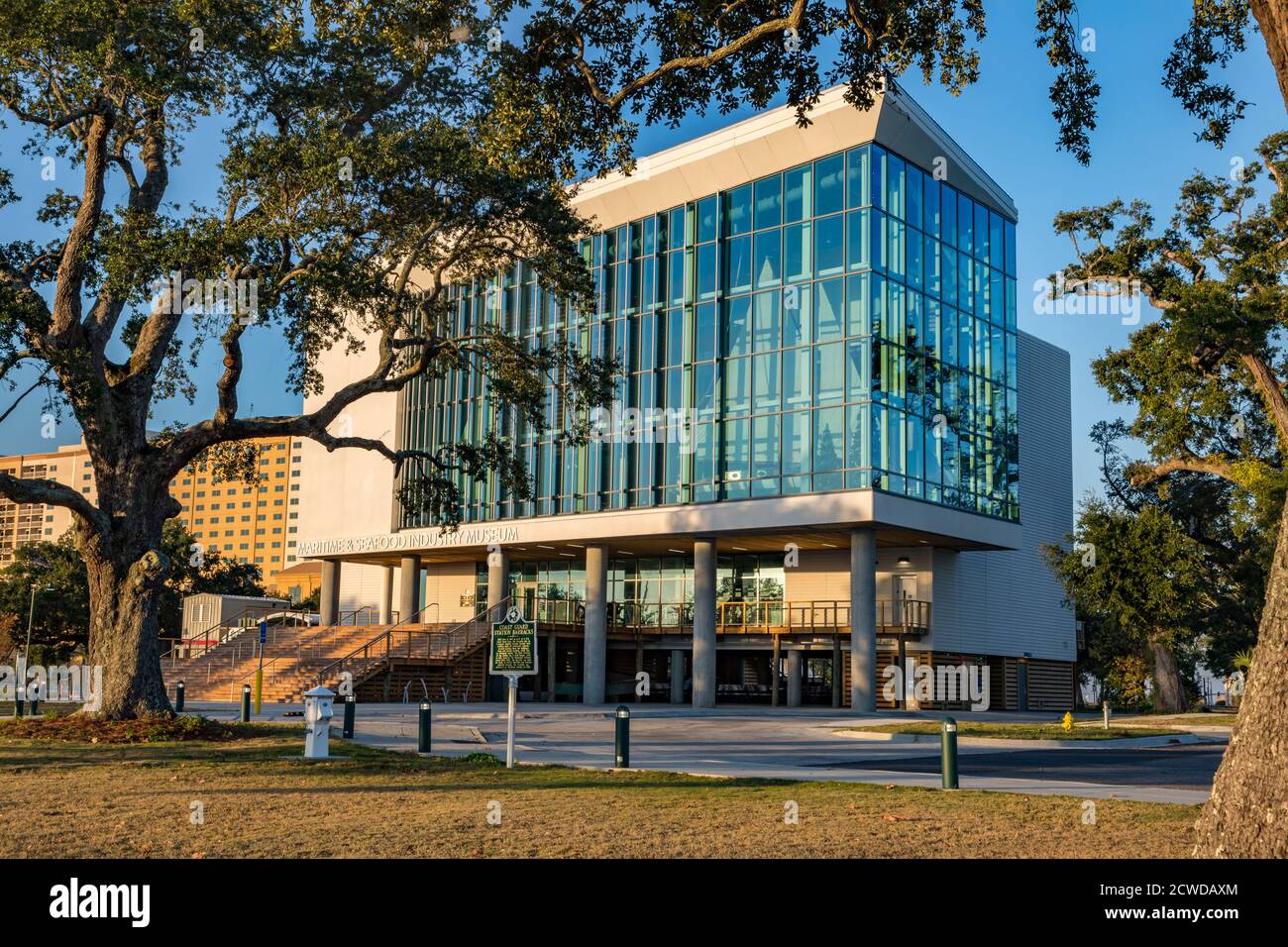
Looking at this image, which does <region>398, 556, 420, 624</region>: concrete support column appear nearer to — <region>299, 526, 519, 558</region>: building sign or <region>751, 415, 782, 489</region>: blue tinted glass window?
<region>299, 526, 519, 558</region>: building sign

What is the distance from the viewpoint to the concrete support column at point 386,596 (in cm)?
5675

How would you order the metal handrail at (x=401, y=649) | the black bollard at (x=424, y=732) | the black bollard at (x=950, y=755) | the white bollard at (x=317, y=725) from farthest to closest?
the metal handrail at (x=401, y=649)
the black bollard at (x=424, y=732)
the white bollard at (x=317, y=725)
the black bollard at (x=950, y=755)

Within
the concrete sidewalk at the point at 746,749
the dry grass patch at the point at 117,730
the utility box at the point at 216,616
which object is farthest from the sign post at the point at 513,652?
the utility box at the point at 216,616

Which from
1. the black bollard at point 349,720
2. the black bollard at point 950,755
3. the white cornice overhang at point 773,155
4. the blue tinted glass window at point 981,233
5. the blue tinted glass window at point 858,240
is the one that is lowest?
the black bollard at point 349,720

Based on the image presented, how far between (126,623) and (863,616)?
24.8 metres

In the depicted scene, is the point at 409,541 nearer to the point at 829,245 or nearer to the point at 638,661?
the point at 638,661

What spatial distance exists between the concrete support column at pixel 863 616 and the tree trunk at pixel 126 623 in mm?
23612

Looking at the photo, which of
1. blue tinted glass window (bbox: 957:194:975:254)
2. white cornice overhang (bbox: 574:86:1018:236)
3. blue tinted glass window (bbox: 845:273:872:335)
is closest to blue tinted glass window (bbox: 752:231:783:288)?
white cornice overhang (bbox: 574:86:1018:236)

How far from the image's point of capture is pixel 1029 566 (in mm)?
49500

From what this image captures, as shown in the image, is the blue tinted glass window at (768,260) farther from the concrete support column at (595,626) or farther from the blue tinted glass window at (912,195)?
the concrete support column at (595,626)

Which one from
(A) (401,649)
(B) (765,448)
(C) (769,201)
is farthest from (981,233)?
(A) (401,649)

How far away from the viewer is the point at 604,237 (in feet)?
154

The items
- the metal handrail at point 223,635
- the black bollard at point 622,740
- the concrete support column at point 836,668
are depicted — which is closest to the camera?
the black bollard at point 622,740
